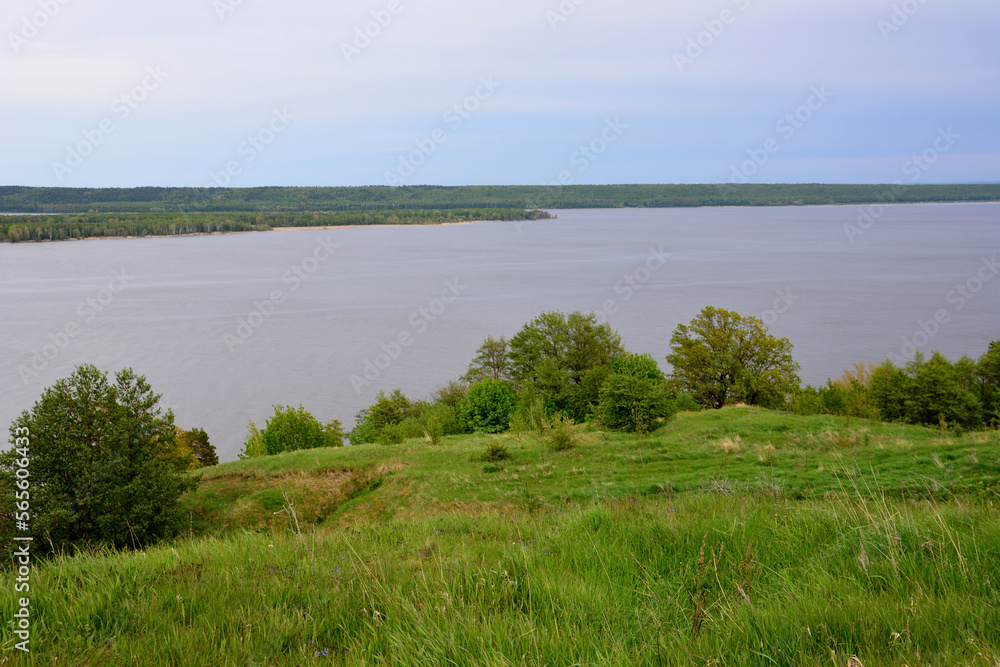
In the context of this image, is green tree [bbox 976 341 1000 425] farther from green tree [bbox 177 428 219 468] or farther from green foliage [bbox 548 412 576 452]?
green tree [bbox 177 428 219 468]

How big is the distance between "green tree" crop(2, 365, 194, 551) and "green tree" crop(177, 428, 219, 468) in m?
26.8

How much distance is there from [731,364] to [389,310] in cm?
4414

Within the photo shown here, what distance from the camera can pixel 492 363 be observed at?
168 ft

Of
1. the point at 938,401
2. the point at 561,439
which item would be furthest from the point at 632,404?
the point at 938,401

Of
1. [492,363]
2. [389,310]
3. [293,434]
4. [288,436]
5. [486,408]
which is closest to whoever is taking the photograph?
[288,436]

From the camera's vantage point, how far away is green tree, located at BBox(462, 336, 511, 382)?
166 feet

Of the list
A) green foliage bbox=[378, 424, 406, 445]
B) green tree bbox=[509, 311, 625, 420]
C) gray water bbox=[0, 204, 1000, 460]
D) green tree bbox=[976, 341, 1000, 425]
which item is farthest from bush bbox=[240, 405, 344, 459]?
green tree bbox=[976, 341, 1000, 425]

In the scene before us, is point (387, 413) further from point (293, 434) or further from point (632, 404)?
point (632, 404)

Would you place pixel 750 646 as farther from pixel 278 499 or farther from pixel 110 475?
pixel 278 499

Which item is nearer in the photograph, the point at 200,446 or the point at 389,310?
the point at 200,446

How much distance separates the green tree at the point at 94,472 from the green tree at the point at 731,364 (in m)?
33.6

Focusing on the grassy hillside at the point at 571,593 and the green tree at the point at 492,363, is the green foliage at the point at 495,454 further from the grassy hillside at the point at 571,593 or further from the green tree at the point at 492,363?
the green tree at the point at 492,363

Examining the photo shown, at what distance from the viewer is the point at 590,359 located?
46906 mm

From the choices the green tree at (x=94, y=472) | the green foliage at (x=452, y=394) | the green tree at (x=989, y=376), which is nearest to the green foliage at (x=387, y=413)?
the green foliage at (x=452, y=394)
